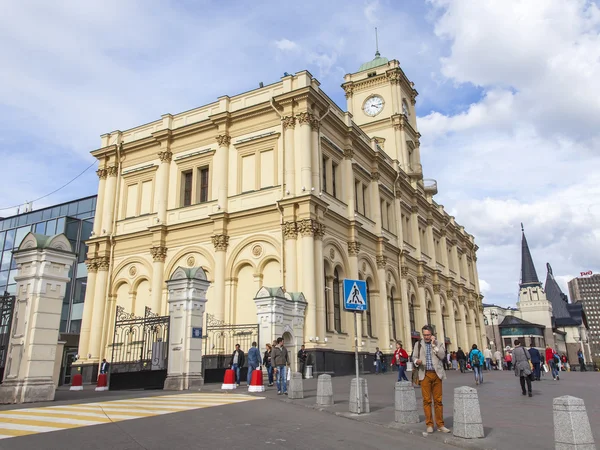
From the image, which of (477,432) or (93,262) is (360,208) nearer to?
(93,262)

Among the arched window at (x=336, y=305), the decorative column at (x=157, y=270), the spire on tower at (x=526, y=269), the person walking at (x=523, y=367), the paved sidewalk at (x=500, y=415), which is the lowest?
the paved sidewalk at (x=500, y=415)

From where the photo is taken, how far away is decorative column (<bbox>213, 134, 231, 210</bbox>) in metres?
27.6

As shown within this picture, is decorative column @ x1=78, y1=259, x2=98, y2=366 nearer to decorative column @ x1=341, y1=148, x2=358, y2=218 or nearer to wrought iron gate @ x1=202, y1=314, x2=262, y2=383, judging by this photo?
wrought iron gate @ x1=202, y1=314, x2=262, y2=383

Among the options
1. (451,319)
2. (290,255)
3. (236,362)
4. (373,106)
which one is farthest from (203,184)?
(451,319)

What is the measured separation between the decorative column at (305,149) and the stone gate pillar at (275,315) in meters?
6.11

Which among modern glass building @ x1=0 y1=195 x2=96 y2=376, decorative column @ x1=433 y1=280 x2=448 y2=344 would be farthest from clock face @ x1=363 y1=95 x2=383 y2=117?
modern glass building @ x1=0 y1=195 x2=96 y2=376

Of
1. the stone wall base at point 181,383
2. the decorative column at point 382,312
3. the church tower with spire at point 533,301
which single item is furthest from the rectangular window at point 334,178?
the church tower with spire at point 533,301

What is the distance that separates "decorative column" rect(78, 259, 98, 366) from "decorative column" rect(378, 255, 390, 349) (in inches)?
663

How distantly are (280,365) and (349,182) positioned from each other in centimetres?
1614

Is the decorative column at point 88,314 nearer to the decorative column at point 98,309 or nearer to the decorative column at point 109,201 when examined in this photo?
the decorative column at point 98,309

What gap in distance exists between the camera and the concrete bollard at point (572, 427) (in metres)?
6.02

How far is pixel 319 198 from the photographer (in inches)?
984

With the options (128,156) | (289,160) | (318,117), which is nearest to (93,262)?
(128,156)

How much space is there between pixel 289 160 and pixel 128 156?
497 inches
